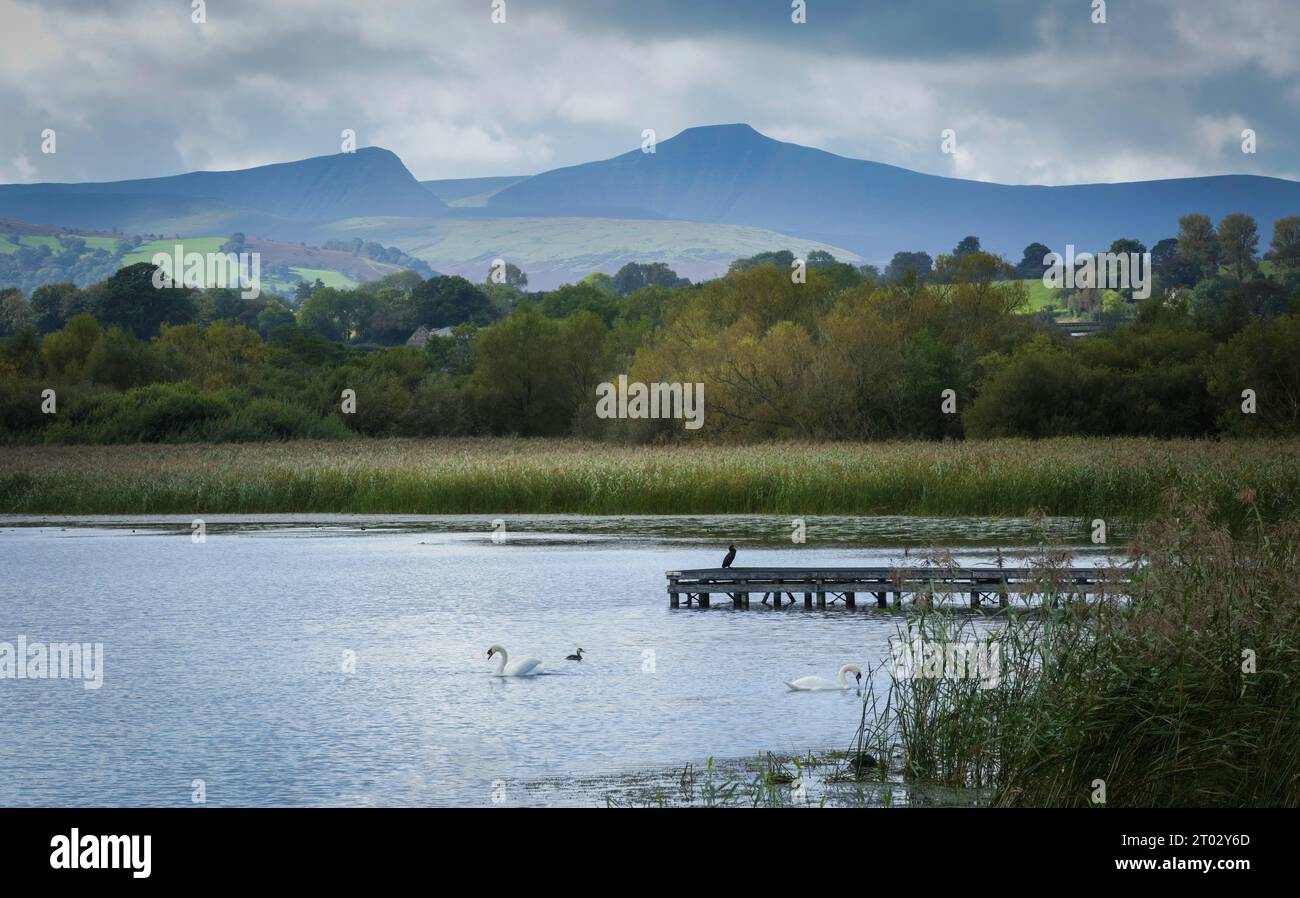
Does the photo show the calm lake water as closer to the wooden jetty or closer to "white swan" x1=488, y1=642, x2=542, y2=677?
"white swan" x1=488, y1=642, x2=542, y2=677

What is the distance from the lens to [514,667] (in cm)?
1778

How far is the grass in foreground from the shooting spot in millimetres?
35688

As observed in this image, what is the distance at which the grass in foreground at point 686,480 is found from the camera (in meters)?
35.7

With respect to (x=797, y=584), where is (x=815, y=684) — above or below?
below

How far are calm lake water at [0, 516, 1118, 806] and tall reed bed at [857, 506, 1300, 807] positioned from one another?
10.2 feet

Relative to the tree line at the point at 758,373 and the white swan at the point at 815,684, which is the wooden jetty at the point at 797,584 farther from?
the tree line at the point at 758,373

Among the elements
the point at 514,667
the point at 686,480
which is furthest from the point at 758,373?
the point at 514,667

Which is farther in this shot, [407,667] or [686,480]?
[686,480]

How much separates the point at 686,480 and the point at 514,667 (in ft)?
75.0

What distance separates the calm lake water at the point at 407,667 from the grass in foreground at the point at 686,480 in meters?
2.33

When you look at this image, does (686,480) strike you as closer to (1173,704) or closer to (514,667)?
(514,667)

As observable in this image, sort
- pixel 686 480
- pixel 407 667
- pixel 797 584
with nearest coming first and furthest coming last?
pixel 407 667, pixel 797 584, pixel 686 480
